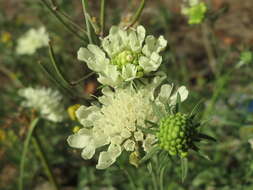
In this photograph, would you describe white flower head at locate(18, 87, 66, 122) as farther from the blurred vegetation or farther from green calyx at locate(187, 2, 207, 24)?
green calyx at locate(187, 2, 207, 24)

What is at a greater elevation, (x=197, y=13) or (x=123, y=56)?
(x=197, y=13)

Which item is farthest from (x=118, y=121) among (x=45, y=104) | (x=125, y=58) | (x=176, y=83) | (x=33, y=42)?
(x=33, y=42)

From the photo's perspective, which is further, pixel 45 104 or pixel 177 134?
pixel 45 104

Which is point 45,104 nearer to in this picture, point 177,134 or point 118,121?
point 118,121

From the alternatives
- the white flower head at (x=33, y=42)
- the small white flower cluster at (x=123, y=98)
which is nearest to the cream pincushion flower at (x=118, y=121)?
the small white flower cluster at (x=123, y=98)

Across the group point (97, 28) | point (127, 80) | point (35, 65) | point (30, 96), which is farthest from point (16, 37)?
point (127, 80)

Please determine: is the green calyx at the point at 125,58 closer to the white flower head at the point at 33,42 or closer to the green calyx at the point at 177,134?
Answer: the green calyx at the point at 177,134
